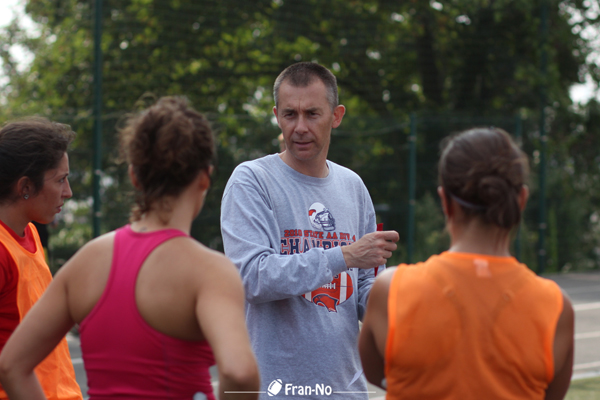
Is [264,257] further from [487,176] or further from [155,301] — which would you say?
[487,176]

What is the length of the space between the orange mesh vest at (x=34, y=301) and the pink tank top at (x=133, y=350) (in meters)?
0.65

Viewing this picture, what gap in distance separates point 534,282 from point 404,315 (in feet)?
1.08

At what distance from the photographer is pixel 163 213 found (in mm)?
1667

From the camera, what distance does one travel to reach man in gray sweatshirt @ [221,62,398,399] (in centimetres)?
234

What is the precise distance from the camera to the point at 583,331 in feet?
28.0

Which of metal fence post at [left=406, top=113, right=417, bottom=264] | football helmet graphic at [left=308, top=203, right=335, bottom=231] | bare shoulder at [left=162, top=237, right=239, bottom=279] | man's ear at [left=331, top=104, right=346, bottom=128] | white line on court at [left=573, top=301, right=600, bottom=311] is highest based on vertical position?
man's ear at [left=331, top=104, right=346, bottom=128]

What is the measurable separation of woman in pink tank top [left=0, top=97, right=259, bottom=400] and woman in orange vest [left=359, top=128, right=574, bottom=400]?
39 cm

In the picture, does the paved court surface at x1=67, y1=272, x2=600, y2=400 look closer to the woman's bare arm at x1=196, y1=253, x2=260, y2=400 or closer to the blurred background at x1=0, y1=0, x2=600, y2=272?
the blurred background at x1=0, y1=0, x2=600, y2=272

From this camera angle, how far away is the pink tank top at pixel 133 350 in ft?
5.14

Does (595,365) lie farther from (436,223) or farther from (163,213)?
(163,213)

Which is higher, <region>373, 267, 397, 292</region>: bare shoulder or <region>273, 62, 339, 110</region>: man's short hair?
<region>273, 62, 339, 110</region>: man's short hair

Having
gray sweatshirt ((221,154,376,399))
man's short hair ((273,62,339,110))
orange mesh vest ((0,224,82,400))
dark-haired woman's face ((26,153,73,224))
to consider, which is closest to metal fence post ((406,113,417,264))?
man's short hair ((273,62,339,110))

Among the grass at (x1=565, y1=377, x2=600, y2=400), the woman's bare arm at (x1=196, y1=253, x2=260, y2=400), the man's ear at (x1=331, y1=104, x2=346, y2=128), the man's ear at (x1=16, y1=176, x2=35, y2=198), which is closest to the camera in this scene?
the woman's bare arm at (x1=196, y1=253, x2=260, y2=400)

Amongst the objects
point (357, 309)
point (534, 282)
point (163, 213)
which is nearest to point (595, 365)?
point (357, 309)
